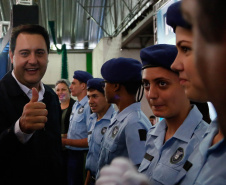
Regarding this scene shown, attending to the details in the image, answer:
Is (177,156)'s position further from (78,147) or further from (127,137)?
(78,147)

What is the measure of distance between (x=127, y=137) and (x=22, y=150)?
559 mm

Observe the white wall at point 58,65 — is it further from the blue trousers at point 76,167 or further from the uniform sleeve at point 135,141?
the uniform sleeve at point 135,141

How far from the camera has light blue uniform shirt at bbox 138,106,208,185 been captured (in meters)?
0.98

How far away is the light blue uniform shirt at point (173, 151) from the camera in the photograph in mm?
979

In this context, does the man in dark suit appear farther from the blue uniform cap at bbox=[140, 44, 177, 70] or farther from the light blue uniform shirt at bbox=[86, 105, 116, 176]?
the light blue uniform shirt at bbox=[86, 105, 116, 176]

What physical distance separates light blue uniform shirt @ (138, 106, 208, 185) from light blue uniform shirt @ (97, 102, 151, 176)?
0.25 m

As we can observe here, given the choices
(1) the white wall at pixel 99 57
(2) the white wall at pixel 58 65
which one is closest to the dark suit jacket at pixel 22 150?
(1) the white wall at pixel 99 57

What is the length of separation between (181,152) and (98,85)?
1.80m

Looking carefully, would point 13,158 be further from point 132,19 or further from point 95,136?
point 132,19

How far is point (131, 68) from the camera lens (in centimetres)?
176

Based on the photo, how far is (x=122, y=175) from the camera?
34cm

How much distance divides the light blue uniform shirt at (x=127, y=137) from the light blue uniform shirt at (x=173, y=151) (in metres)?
0.25

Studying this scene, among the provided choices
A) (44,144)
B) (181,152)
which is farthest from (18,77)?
(181,152)

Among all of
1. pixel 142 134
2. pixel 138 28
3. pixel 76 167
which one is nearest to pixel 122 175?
pixel 142 134
